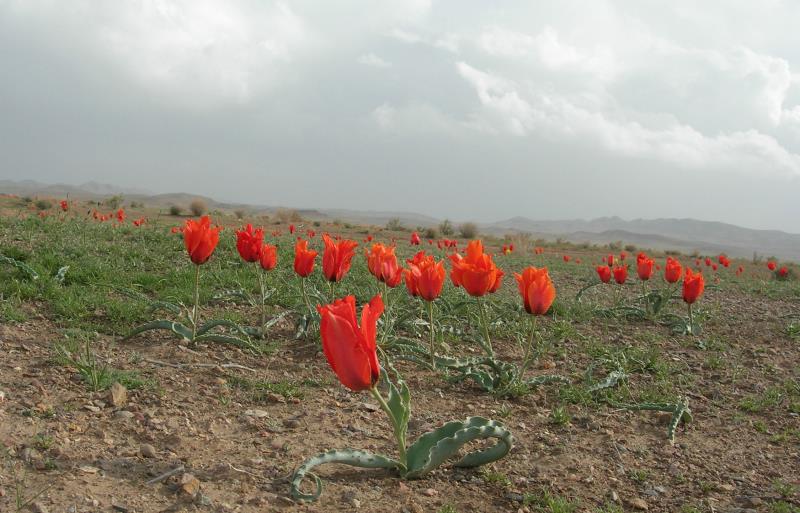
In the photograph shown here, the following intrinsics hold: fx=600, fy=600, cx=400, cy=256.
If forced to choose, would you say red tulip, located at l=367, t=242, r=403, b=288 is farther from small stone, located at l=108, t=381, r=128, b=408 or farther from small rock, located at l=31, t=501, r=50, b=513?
small rock, located at l=31, t=501, r=50, b=513

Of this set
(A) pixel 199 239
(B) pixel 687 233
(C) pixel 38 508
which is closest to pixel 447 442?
(C) pixel 38 508

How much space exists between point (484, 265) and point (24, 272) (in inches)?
156

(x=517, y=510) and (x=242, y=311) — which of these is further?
(x=242, y=311)

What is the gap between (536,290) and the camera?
3266mm

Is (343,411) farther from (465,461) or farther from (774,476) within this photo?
(774,476)

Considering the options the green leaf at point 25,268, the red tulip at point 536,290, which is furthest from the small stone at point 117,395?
the green leaf at point 25,268

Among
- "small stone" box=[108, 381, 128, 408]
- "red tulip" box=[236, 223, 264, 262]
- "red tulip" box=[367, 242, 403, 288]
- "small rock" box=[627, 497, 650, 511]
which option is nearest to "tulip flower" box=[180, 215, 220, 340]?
"red tulip" box=[236, 223, 264, 262]

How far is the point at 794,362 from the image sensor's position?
5.11 meters

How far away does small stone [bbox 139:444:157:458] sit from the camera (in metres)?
2.48

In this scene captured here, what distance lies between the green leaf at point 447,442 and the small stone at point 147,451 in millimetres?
1054

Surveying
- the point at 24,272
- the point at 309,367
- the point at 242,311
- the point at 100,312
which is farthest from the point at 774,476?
the point at 24,272

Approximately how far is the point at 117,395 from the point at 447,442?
63.8 inches

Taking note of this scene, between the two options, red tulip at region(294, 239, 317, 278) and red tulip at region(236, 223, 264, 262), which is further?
red tulip at region(236, 223, 264, 262)

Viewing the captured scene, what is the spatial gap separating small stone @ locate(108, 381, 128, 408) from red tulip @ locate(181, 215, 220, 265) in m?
0.87
